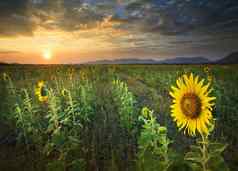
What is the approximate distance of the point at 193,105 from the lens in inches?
91.3

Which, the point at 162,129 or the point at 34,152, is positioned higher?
the point at 162,129

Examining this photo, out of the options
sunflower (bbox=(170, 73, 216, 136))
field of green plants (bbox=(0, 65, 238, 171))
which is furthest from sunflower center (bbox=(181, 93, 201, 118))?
field of green plants (bbox=(0, 65, 238, 171))

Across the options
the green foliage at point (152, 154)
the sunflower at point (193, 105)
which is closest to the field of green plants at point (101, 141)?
the green foliage at point (152, 154)

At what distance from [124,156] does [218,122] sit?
253cm

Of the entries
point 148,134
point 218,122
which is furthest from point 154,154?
point 218,122

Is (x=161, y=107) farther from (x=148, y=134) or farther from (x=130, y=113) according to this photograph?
(x=148, y=134)

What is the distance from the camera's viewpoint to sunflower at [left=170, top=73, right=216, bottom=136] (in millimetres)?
2211

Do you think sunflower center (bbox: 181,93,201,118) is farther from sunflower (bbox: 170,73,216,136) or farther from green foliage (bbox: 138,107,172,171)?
green foliage (bbox: 138,107,172,171)

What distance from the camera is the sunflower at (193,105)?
221 centimetres

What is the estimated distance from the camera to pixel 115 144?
4402mm

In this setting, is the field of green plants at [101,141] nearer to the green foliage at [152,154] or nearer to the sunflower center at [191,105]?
the green foliage at [152,154]

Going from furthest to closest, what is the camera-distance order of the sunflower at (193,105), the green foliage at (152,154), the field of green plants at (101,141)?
the field of green plants at (101,141) < the green foliage at (152,154) < the sunflower at (193,105)

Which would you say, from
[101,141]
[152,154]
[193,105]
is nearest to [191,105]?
[193,105]

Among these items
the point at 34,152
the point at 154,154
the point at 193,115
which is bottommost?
the point at 34,152
